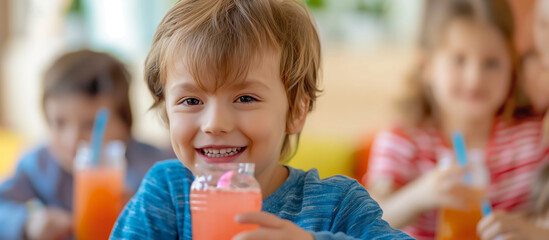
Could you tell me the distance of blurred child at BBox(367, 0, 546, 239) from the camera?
157 centimetres

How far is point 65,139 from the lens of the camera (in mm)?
1695

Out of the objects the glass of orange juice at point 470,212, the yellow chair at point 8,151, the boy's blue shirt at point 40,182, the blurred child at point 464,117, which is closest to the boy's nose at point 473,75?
the blurred child at point 464,117

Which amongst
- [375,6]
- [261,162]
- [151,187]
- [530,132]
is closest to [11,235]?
[151,187]

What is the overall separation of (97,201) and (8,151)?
4.64ft

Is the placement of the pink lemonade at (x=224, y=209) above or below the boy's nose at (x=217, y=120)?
below

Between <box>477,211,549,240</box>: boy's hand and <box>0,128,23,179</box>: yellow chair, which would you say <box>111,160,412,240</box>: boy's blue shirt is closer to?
<box>477,211,549,240</box>: boy's hand

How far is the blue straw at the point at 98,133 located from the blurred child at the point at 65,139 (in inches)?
0.8

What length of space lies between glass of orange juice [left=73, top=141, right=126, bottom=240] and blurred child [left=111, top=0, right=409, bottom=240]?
22.9 inches

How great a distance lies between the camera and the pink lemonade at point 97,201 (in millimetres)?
1386

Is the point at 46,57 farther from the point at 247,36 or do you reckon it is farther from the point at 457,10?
the point at 247,36

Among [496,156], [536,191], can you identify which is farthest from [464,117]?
[536,191]

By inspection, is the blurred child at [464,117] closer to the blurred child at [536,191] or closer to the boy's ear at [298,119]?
the blurred child at [536,191]

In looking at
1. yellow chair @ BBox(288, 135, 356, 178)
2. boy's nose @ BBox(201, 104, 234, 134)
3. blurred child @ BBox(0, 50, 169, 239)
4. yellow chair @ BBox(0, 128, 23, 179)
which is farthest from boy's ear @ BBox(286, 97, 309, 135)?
yellow chair @ BBox(0, 128, 23, 179)

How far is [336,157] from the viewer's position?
240 cm
